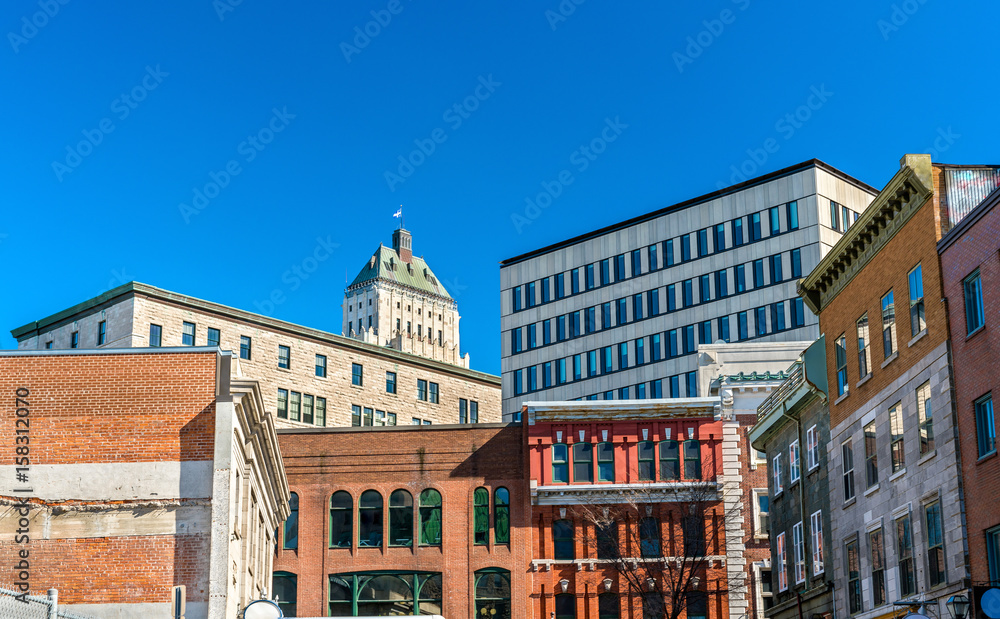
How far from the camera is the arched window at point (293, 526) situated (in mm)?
62469

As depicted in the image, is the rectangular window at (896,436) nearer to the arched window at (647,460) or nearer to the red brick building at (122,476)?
the red brick building at (122,476)

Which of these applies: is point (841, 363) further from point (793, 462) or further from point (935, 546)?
point (935, 546)

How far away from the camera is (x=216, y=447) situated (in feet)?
106

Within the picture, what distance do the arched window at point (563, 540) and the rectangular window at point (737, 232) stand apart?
145 feet

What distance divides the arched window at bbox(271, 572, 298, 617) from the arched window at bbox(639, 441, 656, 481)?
16.6m

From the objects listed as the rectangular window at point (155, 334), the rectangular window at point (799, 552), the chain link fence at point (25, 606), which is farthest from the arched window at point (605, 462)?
the chain link fence at point (25, 606)

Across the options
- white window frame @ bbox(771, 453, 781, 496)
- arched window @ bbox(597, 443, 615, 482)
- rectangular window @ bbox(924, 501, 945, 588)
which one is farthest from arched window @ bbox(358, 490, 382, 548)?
rectangular window @ bbox(924, 501, 945, 588)

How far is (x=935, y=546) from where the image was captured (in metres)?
34.9

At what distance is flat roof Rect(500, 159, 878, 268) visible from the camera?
321 feet

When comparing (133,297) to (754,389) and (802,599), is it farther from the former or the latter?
(802,599)

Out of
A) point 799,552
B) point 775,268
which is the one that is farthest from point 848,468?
point 775,268

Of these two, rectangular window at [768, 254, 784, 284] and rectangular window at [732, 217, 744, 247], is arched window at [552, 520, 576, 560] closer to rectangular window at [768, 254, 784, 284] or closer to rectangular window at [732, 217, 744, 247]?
rectangular window at [768, 254, 784, 284]

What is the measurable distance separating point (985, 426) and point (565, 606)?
31626 mm

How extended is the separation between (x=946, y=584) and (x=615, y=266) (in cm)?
7564
